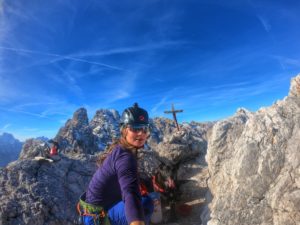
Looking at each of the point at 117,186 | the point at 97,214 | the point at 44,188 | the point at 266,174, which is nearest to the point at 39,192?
the point at 44,188

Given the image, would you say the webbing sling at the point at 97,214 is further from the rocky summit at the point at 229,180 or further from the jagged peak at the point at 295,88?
the jagged peak at the point at 295,88

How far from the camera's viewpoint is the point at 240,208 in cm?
851

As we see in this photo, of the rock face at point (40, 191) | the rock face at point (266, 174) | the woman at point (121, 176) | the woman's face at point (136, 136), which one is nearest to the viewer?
the woman at point (121, 176)

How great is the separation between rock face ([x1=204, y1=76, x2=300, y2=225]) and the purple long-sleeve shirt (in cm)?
534

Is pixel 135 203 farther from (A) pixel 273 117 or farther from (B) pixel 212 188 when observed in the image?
(B) pixel 212 188

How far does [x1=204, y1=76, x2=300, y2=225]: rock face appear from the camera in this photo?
313 inches

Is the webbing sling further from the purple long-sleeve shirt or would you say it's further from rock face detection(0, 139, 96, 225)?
rock face detection(0, 139, 96, 225)

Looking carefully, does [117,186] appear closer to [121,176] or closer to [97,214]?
[97,214]

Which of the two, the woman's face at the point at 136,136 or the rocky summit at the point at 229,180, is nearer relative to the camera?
the woman's face at the point at 136,136

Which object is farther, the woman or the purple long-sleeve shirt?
the woman

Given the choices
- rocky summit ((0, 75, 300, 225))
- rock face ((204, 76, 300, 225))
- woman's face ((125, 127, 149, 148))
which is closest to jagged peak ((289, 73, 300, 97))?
rocky summit ((0, 75, 300, 225))

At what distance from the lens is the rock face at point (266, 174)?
26.1 feet

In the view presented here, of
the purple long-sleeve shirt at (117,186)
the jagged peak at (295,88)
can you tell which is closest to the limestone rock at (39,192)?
the purple long-sleeve shirt at (117,186)

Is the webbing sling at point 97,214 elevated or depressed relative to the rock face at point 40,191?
depressed
